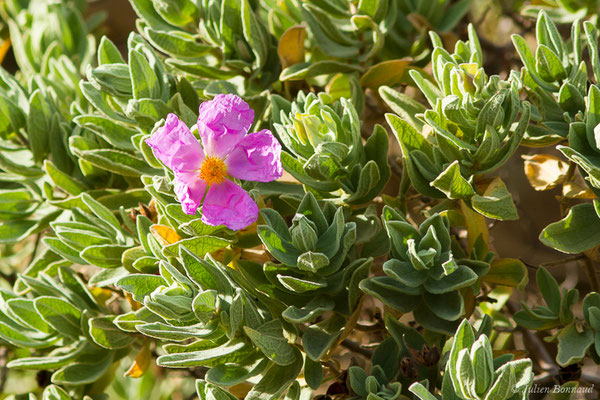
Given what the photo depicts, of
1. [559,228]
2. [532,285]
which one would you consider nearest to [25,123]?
[559,228]

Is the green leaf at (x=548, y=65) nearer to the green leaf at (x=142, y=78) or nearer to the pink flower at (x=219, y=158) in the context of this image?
the pink flower at (x=219, y=158)

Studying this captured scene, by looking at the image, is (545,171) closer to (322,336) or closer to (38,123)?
(322,336)

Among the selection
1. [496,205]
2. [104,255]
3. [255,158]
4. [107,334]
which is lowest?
[107,334]

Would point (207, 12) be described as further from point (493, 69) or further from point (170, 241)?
point (493, 69)

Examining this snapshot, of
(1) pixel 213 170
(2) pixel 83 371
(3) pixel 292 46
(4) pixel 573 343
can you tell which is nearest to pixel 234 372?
(1) pixel 213 170

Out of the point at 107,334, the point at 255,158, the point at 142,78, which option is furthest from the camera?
the point at 107,334

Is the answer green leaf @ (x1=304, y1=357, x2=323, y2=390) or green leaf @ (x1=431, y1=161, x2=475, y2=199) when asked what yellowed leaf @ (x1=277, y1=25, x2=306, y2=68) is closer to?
green leaf @ (x1=431, y1=161, x2=475, y2=199)
